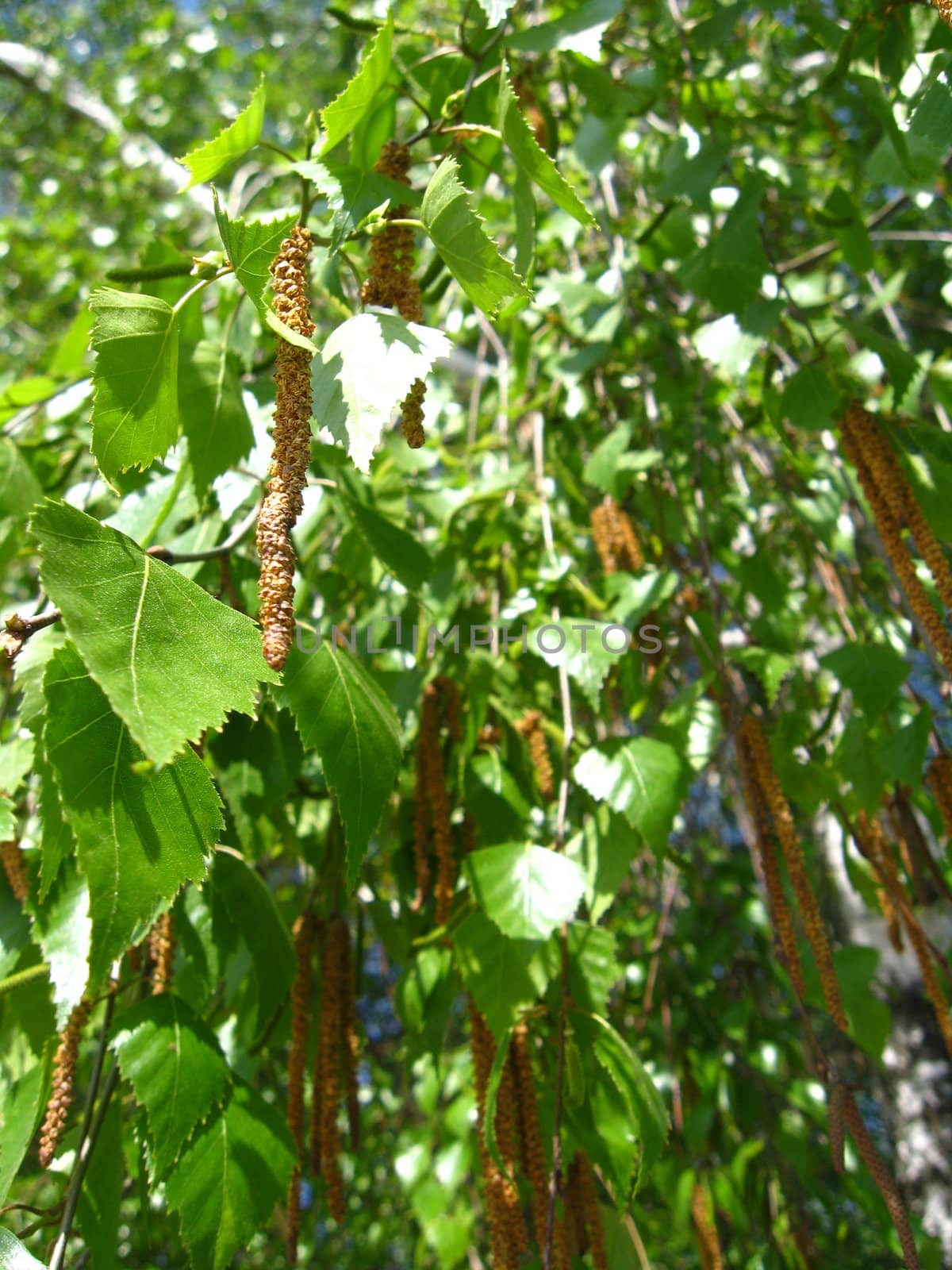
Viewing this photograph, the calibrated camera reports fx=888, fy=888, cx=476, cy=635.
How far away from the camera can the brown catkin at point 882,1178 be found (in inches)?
29.1

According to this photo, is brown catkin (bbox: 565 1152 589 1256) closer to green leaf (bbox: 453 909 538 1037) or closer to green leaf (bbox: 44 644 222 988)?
green leaf (bbox: 453 909 538 1037)

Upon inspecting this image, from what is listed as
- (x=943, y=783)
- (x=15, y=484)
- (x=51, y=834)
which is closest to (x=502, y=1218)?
(x=51, y=834)

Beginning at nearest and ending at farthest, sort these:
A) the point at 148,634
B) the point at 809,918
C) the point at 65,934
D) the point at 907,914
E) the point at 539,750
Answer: the point at 148,634, the point at 65,934, the point at 809,918, the point at 907,914, the point at 539,750

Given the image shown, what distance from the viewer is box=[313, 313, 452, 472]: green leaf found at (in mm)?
578

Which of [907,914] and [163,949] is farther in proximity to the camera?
[907,914]

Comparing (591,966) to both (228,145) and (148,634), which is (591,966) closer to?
(148,634)

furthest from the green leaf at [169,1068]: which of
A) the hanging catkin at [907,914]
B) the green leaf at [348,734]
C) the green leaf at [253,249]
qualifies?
the hanging catkin at [907,914]

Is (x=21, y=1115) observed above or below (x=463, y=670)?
below

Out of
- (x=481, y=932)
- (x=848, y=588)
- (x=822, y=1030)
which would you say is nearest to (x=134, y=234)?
(x=848, y=588)

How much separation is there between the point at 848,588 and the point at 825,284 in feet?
3.13

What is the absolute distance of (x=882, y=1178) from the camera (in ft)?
2.56

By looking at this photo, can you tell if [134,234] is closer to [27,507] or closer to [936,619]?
[27,507]

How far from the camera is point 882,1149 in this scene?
2824 millimetres

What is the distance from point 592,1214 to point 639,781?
1.34 ft
